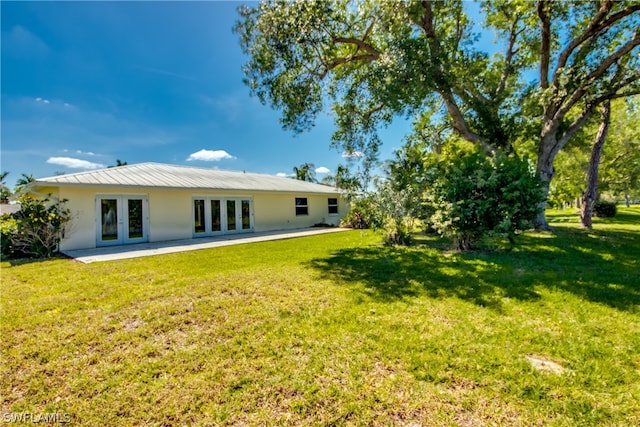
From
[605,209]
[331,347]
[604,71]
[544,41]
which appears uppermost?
[544,41]

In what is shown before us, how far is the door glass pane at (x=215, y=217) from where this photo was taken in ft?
45.5

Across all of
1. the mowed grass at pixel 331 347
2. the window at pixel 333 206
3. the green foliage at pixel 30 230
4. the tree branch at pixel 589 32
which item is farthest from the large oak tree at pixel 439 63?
the window at pixel 333 206

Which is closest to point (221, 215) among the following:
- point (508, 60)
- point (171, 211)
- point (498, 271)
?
point (171, 211)

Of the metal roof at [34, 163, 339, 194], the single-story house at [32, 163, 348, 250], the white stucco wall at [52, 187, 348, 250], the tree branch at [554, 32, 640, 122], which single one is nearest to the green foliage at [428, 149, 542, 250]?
the single-story house at [32, 163, 348, 250]

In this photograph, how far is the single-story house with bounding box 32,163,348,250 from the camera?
10.1 m

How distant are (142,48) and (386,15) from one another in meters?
9.70

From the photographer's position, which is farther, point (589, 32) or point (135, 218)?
point (135, 218)

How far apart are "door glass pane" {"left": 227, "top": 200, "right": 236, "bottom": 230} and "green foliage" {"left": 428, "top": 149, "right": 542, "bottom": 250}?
10.4 m

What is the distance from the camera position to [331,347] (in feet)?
9.93

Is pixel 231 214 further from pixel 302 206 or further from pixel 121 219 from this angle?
pixel 302 206

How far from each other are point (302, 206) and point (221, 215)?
5837 millimetres

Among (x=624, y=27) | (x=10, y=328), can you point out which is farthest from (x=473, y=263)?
(x=624, y=27)

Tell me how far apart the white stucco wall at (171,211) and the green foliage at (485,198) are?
10121 millimetres

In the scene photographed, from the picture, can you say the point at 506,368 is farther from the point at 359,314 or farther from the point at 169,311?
the point at 169,311
